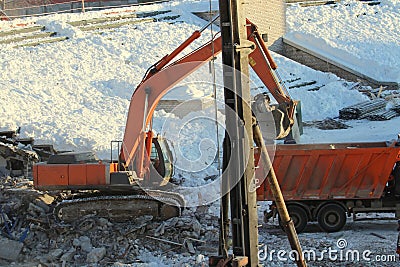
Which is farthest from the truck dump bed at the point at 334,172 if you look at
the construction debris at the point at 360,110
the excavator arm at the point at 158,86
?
the construction debris at the point at 360,110

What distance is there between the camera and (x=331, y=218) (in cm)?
1158

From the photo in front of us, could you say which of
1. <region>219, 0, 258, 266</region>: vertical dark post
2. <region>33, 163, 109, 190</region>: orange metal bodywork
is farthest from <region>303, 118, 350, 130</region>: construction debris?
<region>219, 0, 258, 266</region>: vertical dark post

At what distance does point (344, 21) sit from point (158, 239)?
18.4 metres

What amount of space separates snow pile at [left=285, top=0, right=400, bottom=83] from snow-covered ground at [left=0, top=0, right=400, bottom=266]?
4 centimetres

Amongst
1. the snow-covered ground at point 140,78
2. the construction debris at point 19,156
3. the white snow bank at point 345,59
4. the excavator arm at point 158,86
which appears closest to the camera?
the excavator arm at point 158,86

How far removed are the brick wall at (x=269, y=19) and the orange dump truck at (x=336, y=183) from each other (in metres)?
13.8

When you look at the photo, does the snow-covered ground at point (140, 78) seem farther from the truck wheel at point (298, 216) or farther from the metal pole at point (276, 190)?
the metal pole at point (276, 190)

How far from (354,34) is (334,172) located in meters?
15.3

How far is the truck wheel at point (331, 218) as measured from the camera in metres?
11.5

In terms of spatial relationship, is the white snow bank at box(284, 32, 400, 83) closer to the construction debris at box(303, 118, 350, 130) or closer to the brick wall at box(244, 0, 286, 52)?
the brick wall at box(244, 0, 286, 52)

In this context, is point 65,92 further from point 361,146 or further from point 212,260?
point 212,260

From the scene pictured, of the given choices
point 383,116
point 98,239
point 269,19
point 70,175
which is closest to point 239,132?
point 98,239

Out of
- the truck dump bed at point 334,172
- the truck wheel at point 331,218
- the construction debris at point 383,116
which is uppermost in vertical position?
the truck dump bed at point 334,172

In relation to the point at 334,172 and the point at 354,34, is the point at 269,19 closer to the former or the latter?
the point at 354,34
